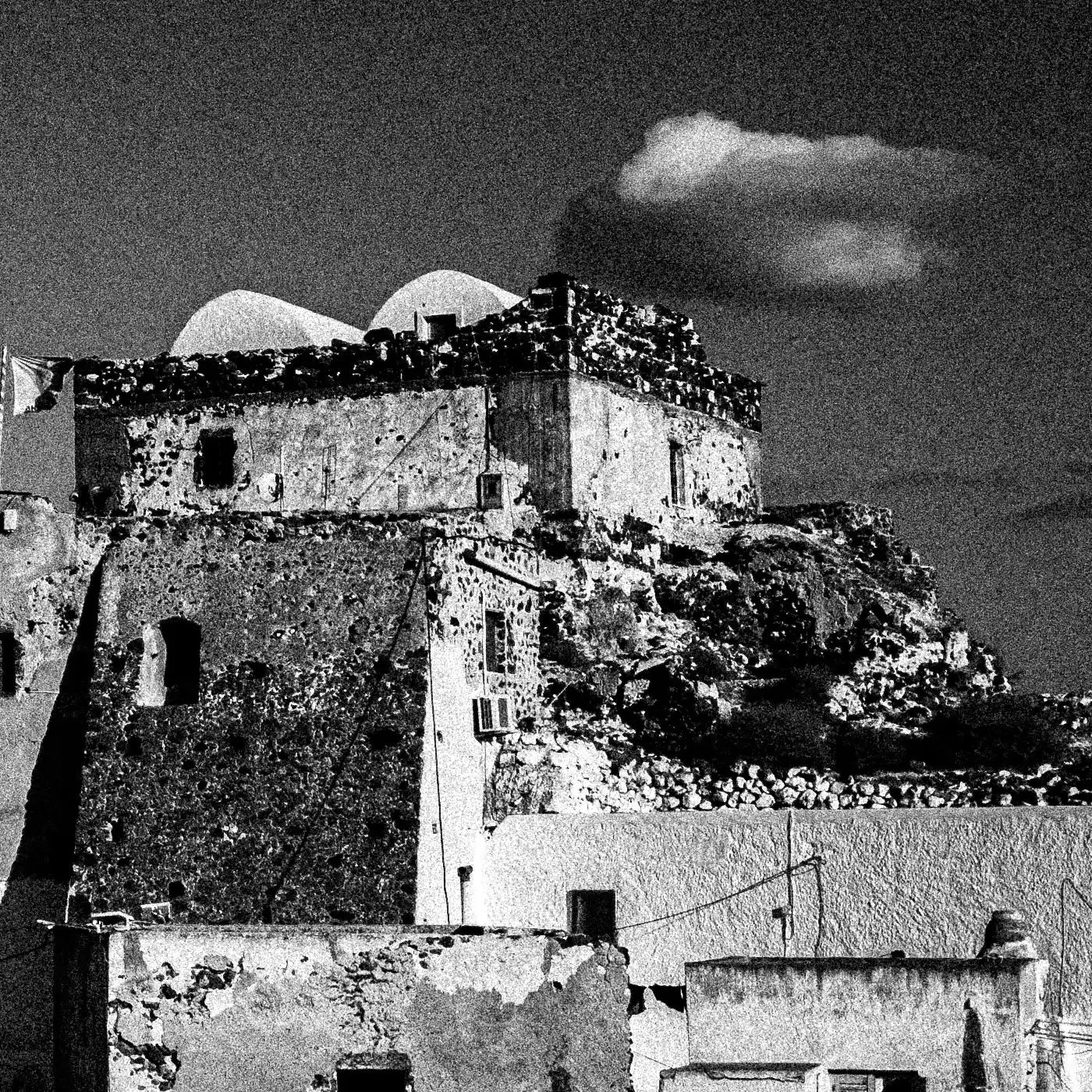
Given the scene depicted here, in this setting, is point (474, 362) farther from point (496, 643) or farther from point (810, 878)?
point (810, 878)

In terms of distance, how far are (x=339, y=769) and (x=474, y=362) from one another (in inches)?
345

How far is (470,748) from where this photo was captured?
2861 cm

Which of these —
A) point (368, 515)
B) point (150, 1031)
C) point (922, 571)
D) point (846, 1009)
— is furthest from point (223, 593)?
point (922, 571)

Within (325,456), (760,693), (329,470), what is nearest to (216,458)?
(325,456)

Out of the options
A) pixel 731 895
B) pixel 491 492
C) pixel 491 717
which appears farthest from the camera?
pixel 491 492

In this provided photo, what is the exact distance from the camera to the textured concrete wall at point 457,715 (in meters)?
27.3

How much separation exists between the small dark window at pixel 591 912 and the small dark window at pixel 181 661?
503cm

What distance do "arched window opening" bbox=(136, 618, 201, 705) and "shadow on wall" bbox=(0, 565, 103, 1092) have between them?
84 centimetres

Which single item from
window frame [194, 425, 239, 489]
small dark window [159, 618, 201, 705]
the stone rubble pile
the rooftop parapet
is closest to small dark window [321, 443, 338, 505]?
the rooftop parapet

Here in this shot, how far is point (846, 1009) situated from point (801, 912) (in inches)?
151

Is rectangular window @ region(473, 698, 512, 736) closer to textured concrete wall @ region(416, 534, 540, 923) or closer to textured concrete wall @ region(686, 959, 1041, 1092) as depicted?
textured concrete wall @ region(416, 534, 540, 923)

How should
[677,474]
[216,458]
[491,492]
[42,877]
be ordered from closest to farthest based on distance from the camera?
[42,877], [491,492], [216,458], [677,474]

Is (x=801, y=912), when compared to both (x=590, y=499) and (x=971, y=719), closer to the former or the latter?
(x=971, y=719)

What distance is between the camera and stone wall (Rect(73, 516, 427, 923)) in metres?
27.2
